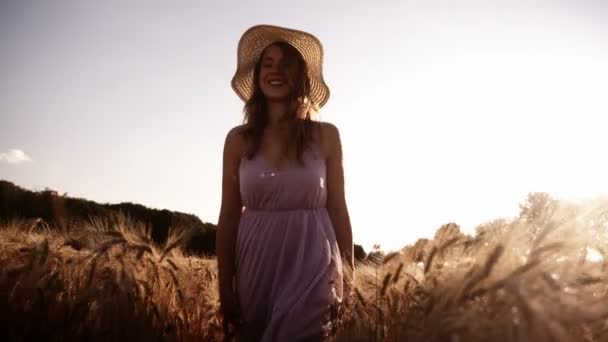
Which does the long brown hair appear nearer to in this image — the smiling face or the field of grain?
the smiling face

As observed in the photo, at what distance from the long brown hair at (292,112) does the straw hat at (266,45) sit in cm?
14

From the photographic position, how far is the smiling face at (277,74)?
2.94 metres

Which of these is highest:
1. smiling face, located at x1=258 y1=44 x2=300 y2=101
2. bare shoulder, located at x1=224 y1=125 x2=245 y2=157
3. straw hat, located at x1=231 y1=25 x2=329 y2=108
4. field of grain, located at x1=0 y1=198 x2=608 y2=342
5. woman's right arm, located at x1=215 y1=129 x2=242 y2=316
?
straw hat, located at x1=231 y1=25 x2=329 y2=108

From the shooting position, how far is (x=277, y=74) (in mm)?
3002

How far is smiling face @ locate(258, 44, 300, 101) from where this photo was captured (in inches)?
116

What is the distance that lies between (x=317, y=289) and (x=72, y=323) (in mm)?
975

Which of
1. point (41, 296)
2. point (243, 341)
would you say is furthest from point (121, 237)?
point (243, 341)

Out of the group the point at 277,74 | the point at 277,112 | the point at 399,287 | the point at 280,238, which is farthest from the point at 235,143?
the point at 399,287

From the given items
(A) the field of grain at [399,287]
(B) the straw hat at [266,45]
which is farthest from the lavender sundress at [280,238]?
(B) the straw hat at [266,45]

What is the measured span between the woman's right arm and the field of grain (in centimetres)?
18

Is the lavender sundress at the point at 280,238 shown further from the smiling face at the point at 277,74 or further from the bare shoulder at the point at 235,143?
the smiling face at the point at 277,74

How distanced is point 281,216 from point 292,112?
1.94 feet

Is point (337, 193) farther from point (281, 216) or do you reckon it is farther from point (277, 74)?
point (277, 74)

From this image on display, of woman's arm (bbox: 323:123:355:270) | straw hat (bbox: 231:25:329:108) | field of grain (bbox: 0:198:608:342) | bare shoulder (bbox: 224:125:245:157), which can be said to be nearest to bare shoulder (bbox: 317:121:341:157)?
woman's arm (bbox: 323:123:355:270)
